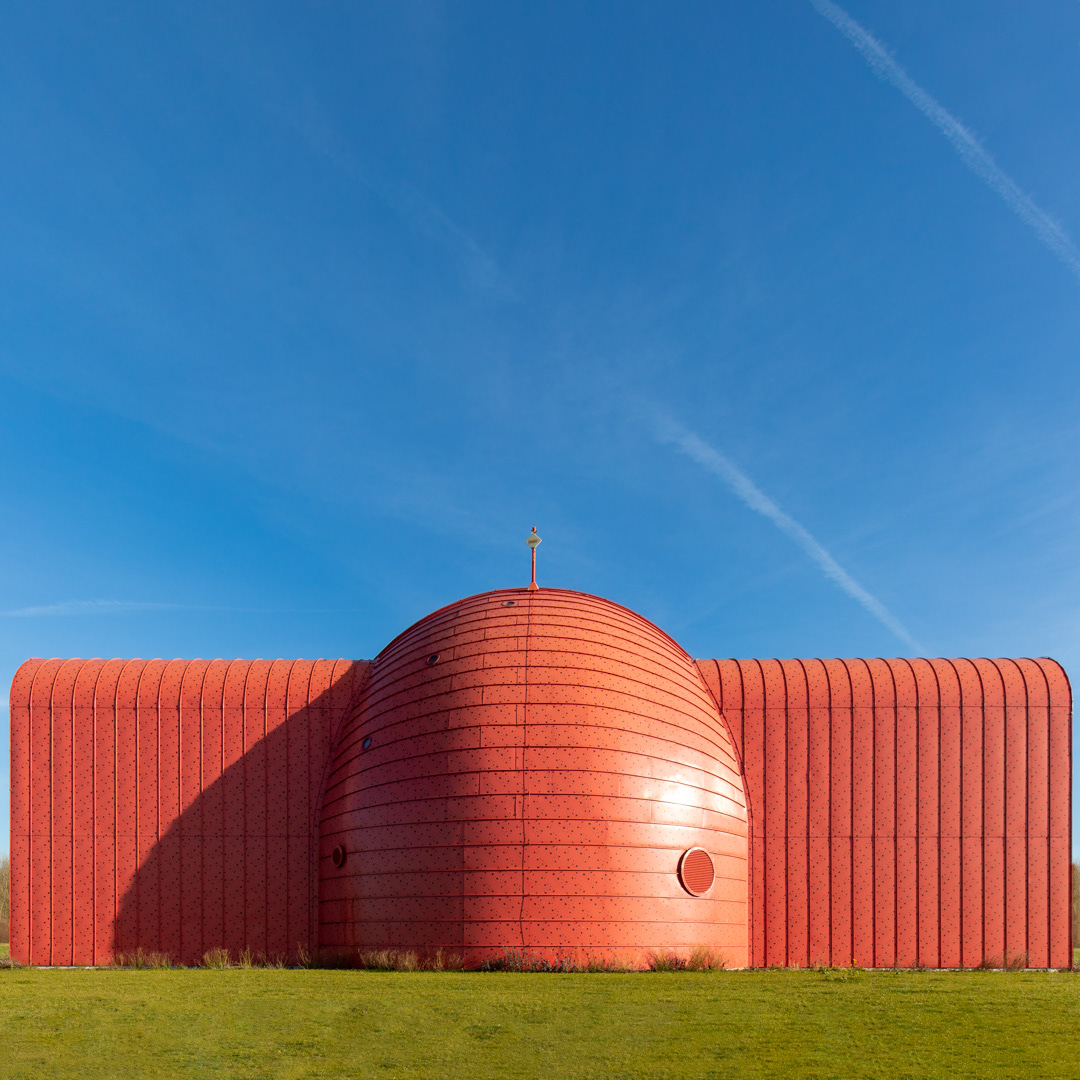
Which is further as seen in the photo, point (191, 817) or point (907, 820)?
point (191, 817)

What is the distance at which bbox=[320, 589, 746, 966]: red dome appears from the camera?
1638 centimetres

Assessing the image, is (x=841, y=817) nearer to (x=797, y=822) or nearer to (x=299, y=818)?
(x=797, y=822)

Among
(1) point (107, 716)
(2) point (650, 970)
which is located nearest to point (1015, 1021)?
(2) point (650, 970)

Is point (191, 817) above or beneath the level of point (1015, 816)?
beneath

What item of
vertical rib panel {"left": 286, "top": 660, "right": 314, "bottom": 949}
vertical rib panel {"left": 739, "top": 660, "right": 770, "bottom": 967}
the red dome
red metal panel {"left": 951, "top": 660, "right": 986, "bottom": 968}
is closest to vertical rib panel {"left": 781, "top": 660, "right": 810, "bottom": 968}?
vertical rib panel {"left": 739, "top": 660, "right": 770, "bottom": 967}

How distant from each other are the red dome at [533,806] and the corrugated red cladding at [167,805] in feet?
4.73

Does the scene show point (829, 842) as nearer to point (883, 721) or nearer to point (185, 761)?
point (883, 721)

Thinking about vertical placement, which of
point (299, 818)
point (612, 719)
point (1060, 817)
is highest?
point (612, 719)

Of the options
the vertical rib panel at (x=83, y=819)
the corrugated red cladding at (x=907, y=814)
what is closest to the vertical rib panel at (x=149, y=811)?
the vertical rib panel at (x=83, y=819)

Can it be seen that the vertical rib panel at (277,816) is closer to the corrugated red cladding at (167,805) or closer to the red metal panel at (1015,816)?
the corrugated red cladding at (167,805)

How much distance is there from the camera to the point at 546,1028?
10500 millimetres

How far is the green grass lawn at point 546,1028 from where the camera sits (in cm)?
904

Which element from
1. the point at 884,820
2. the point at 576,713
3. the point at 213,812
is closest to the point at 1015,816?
the point at 884,820

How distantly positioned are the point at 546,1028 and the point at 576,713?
7.51 m
